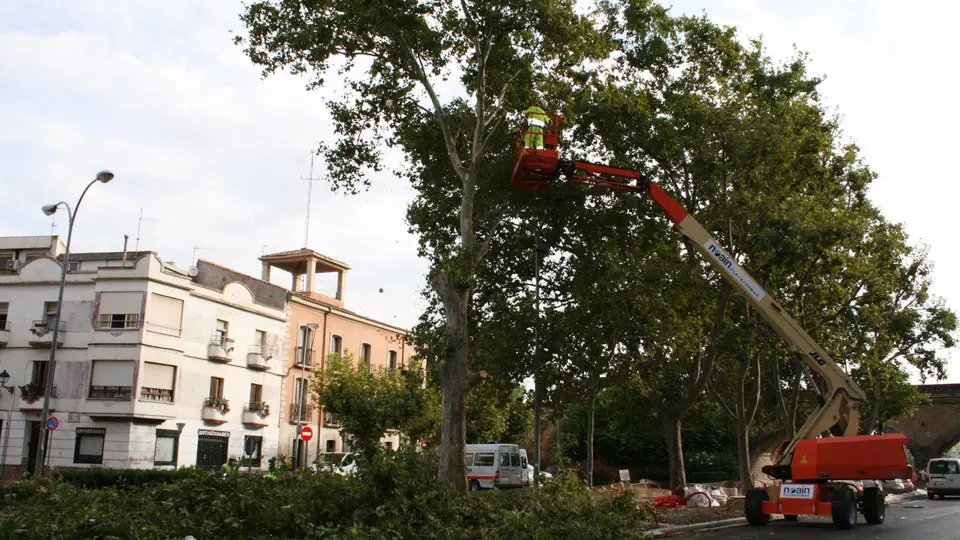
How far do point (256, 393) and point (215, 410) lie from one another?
339 cm

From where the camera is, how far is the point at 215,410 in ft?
124

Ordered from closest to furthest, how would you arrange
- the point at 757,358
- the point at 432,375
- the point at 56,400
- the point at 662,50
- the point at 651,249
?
the point at 432,375 < the point at 662,50 < the point at 651,249 < the point at 757,358 < the point at 56,400

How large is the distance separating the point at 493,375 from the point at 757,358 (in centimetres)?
1113

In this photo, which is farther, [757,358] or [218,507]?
[757,358]

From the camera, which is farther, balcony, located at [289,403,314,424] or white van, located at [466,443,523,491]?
balcony, located at [289,403,314,424]

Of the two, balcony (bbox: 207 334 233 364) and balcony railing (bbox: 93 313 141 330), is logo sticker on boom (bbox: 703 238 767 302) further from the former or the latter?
balcony (bbox: 207 334 233 364)

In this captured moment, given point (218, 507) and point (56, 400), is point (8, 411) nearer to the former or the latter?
point (56, 400)

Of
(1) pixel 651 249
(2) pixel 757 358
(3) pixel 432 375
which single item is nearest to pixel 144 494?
(3) pixel 432 375

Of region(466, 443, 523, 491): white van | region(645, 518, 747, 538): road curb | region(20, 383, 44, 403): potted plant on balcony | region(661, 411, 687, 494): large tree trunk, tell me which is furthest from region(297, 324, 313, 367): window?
region(645, 518, 747, 538): road curb

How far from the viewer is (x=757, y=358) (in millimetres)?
29156

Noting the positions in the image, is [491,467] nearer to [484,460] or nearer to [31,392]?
[484,460]

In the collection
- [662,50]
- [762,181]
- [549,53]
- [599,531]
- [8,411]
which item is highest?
[662,50]

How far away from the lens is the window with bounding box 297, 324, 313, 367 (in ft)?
143

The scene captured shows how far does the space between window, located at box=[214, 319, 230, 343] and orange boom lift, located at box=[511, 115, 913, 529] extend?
975 inches
